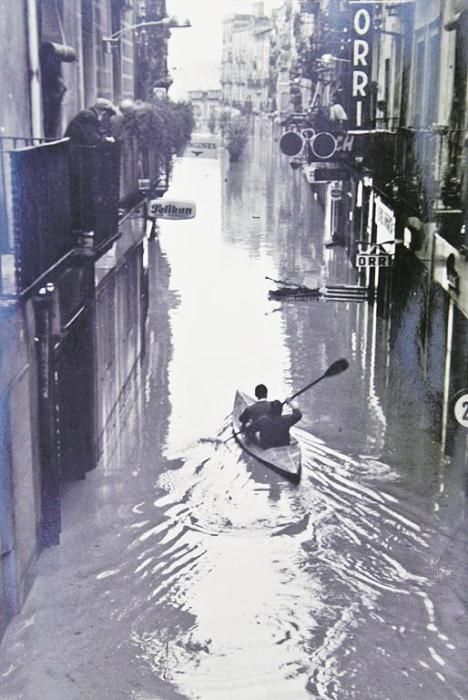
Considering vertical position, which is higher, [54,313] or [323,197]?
[323,197]

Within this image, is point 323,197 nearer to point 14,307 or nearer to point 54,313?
point 54,313

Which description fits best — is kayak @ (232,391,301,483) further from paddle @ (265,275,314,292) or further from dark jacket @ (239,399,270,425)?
paddle @ (265,275,314,292)

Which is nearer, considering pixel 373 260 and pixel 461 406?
pixel 461 406

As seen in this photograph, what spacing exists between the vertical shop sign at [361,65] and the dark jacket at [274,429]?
10.4ft

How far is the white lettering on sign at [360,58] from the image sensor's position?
38.3ft

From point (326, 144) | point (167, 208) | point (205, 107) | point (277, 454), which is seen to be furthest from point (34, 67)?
point (277, 454)

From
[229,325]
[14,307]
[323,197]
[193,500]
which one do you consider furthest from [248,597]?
[229,325]

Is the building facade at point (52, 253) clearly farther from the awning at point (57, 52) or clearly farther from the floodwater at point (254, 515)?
the floodwater at point (254, 515)

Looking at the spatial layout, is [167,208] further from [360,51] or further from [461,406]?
[461,406]

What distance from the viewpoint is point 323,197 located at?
1266cm

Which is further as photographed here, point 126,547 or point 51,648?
point 126,547

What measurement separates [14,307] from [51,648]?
2.55 metres

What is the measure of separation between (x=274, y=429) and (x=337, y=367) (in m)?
1.62

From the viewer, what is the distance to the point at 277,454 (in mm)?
12367
